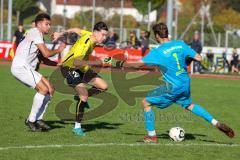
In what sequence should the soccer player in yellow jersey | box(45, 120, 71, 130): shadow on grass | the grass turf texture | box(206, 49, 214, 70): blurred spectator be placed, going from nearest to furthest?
the grass turf texture, the soccer player in yellow jersey, box(45, 120, 71, 130): shadow on grass, box(206, 49, 214, 70): blurred spectator

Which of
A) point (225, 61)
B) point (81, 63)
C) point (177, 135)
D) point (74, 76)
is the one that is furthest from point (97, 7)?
point (177, 135)

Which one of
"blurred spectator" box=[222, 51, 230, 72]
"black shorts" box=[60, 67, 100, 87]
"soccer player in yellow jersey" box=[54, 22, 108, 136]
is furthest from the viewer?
"blurred spectator" box=[222, 51, 230, 72]

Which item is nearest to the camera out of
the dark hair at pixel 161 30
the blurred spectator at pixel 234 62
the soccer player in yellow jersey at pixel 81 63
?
the dark hair at pixel 161 30

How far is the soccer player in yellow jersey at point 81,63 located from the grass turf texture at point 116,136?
22.7 inches

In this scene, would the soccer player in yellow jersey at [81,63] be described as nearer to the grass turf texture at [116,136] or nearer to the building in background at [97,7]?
the grass turf texture at [116,136]

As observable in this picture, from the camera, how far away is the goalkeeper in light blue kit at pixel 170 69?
1051cm

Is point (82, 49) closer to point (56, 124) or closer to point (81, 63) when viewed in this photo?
point (81, 63)

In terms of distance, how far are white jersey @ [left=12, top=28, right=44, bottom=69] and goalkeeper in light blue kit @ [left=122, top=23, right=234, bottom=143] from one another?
6.02ft

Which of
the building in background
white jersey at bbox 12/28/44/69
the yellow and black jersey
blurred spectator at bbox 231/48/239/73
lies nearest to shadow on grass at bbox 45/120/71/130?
the yellow and black jersey

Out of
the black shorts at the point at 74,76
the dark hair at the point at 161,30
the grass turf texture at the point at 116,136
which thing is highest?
the dark hair at the point at 161,30

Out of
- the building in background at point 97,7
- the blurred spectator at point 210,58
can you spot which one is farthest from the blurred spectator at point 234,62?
the building in background at point 97,7

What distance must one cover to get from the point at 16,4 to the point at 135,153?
65.8 metres

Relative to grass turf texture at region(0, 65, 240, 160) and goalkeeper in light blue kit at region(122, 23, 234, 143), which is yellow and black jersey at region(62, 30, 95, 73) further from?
goalkeeper in light blue kit at region(122, 23, 234, 143)

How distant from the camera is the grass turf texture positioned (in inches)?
370
